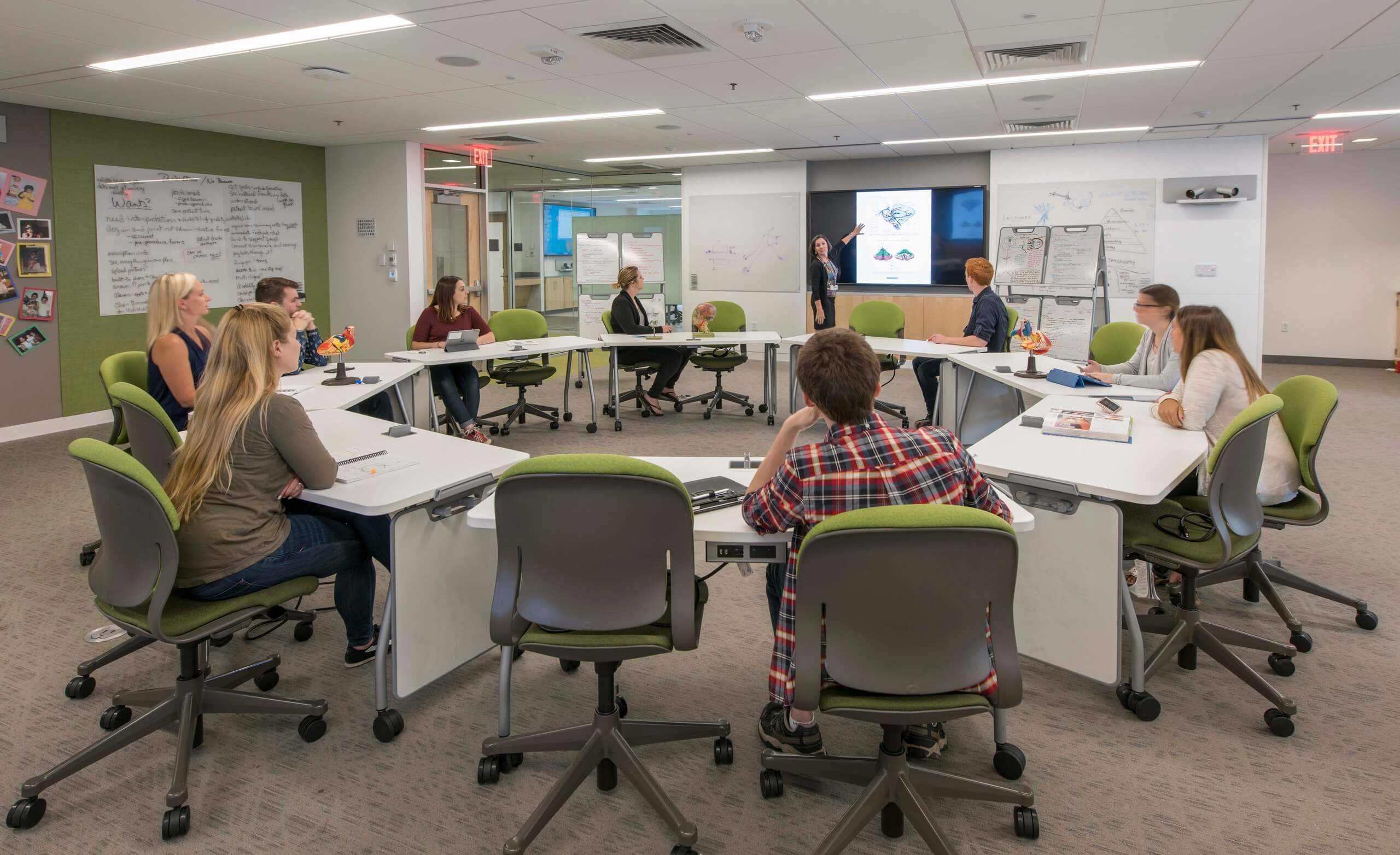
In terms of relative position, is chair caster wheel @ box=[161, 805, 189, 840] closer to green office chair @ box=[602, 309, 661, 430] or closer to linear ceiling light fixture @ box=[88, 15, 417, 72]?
linear ceiling light fixture @ box=[88, 15, 417, 72]

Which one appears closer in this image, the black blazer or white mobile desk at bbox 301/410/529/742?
white mobile desk at bbox 301/410/529/742

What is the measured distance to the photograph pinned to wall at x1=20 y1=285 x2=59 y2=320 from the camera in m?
6.86

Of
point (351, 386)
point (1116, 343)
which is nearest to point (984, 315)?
point (1116, 343)

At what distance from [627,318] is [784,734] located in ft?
17.8

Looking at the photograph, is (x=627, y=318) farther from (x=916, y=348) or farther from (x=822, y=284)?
(x=916, y=348)

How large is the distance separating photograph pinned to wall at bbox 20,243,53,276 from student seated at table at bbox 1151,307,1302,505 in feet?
25.8

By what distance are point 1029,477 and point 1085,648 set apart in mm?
562

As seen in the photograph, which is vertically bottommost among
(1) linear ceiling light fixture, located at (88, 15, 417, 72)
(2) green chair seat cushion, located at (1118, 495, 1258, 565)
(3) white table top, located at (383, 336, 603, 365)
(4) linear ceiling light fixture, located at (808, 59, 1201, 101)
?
(2) green chair seat cushion, located at (1118, 495, 1258, 565)

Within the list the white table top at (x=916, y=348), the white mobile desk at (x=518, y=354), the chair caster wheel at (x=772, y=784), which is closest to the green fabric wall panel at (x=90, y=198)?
the white mobile desk at (x=518, y=354)

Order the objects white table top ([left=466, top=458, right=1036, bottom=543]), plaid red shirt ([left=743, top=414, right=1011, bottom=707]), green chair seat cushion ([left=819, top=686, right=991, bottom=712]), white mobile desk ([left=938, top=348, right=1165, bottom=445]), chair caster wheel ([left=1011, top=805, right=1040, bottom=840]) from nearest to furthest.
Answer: green chair seat cushion ([left=819, top=686, right=991, bottom=712]) → plaid red shirt ([left=743, top=414, right=1011, bottom=707]) → chair caster wheel ([left=1011, top=805, right=1040, bottom=840]) → white table top ([left=466, top=458, right=1036, bottom=543]) → white mobile desk ([left=938, top=348, right=1165, bottom=445])

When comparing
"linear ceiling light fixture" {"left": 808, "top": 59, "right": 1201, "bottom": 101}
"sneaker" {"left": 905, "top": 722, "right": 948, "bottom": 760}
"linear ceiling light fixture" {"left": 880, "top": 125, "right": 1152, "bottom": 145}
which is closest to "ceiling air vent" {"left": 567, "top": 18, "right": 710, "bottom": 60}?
"linear ceiling light fixture" {"left": 808, "top": 59, "right": 1201, "bottom": 101}

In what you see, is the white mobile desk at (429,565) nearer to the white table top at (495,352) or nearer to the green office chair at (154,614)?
the green office chair at (154,614)

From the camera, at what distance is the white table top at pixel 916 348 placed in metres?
6.14

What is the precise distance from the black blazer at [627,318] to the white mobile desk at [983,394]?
2.60m
